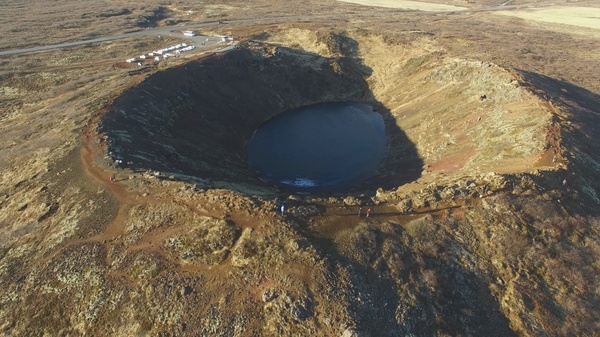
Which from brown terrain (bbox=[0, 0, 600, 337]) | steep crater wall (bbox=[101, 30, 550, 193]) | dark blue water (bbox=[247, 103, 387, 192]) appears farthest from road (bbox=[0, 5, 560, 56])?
dark blue water (bbox=[247, 103, 387, 192])

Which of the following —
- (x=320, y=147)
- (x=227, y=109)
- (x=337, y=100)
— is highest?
(x=227, y=109)

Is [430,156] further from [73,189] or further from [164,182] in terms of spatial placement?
[73,189]

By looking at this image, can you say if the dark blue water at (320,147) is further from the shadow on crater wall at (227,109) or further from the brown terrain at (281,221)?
the brown terrain at (281,221)

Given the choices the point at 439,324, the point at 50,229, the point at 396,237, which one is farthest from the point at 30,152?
the point at 439,324

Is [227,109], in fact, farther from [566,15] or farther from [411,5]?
[566,15]

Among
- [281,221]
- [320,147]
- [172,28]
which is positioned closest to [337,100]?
[320,147]

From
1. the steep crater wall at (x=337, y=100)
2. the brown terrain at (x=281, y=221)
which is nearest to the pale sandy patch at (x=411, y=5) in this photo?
the steep crater wall at (x=337, y=100)
